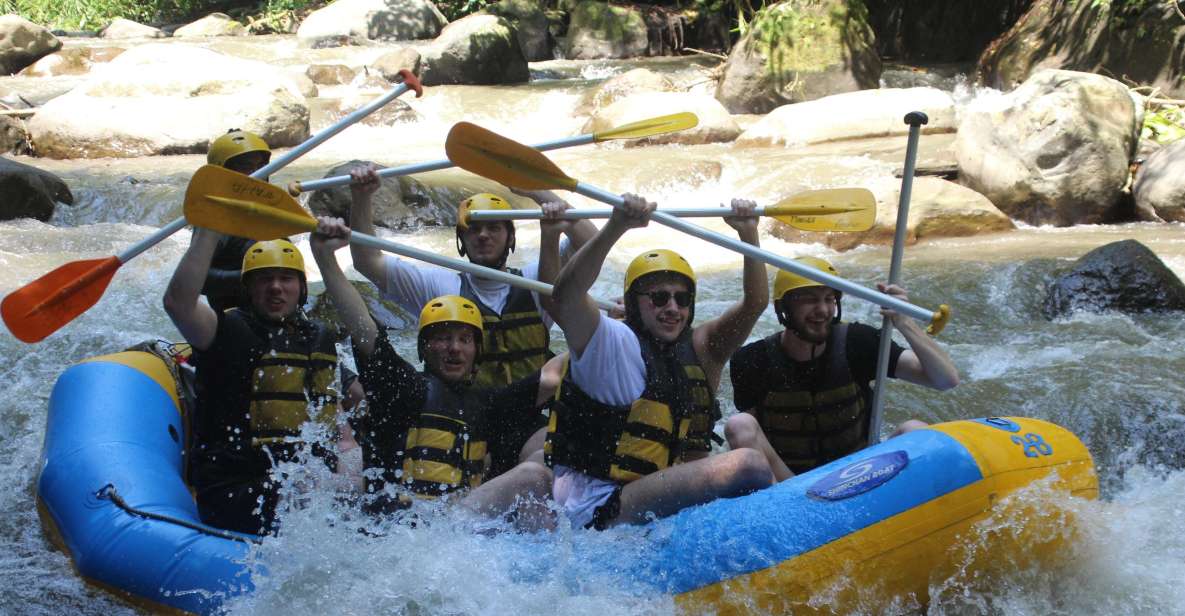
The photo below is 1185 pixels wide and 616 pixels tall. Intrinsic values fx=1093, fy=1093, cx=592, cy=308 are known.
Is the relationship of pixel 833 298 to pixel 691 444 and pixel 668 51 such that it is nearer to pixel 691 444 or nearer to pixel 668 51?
pixel 691 444

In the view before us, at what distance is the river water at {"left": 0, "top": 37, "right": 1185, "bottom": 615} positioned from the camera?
2908mm

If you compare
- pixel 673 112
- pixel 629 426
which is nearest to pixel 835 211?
pixel 629 426

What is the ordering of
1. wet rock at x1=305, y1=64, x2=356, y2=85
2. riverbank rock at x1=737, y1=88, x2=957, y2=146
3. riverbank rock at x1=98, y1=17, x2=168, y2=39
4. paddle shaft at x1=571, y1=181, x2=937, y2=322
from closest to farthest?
paddle shaft at x1=571, y1=181, x2=937, y2=322 < riverbank rock at x1=737, y1=88, x2=957, y2=146 < wet rock at x1=305, y1=64, x2=356, y2=85 < riverbank rock at x1=98, y1=17, x2=168, y2=39

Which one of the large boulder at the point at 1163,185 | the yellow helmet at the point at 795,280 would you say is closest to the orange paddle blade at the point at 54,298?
the yellow helmet at the point at 795,280

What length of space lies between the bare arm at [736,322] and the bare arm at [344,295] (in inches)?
38.9

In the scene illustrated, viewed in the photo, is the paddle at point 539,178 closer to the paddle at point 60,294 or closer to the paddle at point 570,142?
the paddle at point 570,142

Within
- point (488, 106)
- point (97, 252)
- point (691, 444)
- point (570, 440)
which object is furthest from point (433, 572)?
point (488, 106)

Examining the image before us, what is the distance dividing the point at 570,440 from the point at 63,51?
47.8 feet

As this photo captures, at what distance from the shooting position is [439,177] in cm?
922

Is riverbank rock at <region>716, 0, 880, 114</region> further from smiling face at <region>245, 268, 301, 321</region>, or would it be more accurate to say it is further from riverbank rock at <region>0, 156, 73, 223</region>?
smiling face at <region>245, 268, 301, 321</region>

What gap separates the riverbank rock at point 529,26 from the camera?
56.5 ft

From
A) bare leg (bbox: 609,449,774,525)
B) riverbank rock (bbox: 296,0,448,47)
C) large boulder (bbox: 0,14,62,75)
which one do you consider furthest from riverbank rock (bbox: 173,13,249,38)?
bare leg (bbox: 609,449,774,525)

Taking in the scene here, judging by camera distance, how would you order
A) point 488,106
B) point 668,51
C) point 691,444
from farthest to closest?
point 668,51 < point 488,106 < point 691,444

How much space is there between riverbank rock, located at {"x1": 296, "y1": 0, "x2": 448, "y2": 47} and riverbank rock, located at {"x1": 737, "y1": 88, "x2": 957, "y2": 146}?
764 cm
